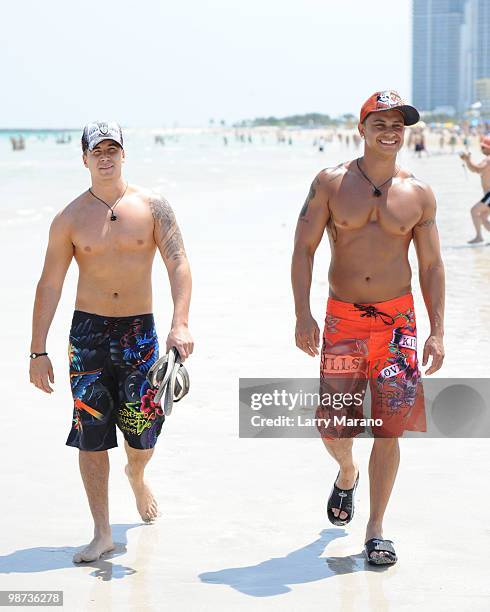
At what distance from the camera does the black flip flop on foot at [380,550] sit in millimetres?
4340

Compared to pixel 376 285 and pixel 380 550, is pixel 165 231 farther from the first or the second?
pixel 380 550

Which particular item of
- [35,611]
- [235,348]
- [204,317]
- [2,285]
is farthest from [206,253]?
[35,611]

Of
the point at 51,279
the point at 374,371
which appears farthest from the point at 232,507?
the point at 51,279

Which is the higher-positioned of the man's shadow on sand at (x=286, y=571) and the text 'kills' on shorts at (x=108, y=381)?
the text 'kills' on shorts at (x=108, y=381)

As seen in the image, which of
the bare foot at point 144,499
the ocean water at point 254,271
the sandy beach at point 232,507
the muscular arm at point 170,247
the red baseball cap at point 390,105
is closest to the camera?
the sandy beach at point 232,507

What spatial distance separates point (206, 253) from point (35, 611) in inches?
416

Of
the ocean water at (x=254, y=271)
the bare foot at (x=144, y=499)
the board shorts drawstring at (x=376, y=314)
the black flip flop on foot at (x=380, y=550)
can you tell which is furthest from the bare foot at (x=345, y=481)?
the ocean water at (x=254, y=271)

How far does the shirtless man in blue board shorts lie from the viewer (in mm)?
4523

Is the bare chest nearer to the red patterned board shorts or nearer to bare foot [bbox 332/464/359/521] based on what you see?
the red patterned board shorts

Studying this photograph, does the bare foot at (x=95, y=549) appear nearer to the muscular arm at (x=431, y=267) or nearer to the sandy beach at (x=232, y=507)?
the sandy beach at (x=232, y=507)

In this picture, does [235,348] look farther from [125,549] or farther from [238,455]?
[125,549]

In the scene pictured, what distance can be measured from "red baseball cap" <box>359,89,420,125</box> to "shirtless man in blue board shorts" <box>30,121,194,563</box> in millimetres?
989

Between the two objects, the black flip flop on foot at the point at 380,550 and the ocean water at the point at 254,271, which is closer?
the black flip flop on foot at the point at 380,550

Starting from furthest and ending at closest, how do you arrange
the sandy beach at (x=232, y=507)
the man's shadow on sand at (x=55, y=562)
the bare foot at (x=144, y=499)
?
the bare foot at (x=144, y=499) → the man's shadow on sand at (x=55, y=562) → the sandy beach at (x=232, y=507)
